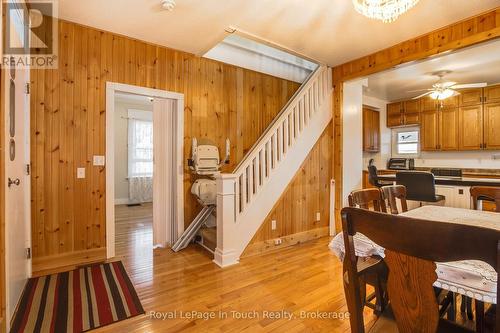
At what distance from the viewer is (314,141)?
12.5ft

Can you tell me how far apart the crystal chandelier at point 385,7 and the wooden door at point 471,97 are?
473cm

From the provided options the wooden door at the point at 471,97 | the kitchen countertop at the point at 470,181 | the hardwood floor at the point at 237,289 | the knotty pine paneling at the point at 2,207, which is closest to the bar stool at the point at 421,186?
the kitchen countertop at the point at 470,181

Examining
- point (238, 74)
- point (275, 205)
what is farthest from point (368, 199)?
point (238, 74)

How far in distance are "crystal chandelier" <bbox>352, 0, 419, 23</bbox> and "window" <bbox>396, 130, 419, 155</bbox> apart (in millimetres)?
5217

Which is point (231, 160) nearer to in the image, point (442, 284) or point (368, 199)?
point (368, 199)

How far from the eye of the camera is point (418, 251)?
0.78 metres

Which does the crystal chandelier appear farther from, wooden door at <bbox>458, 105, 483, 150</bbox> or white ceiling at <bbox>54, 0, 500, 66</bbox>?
wooden door at <bbox>458, 105, 483, 150</bbox>

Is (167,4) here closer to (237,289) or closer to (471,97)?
(237,289)

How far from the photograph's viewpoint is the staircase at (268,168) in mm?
2918

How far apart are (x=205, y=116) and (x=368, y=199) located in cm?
259

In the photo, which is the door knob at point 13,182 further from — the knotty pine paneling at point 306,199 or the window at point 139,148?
the window at point 139,148

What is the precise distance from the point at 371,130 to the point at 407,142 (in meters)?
1.06

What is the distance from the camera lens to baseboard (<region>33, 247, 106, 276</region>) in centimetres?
263
